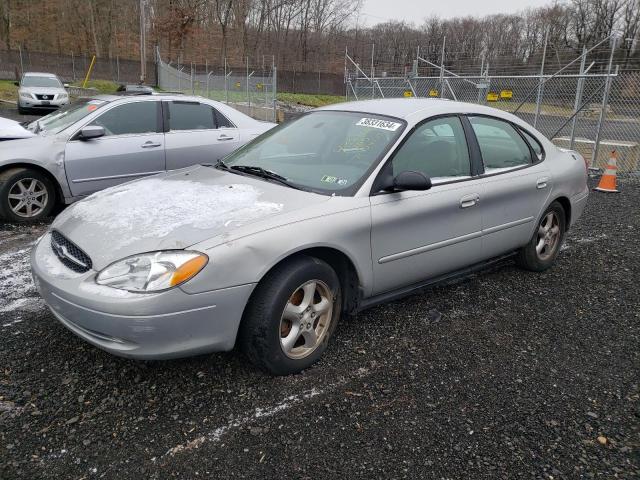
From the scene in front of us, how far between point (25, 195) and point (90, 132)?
101cm

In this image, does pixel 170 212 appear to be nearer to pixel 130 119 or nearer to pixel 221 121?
pixel 130 119

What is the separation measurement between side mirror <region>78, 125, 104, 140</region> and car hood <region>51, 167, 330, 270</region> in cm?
269

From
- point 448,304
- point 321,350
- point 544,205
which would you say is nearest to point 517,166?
point 544,205

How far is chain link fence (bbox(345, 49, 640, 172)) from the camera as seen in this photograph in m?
10.3

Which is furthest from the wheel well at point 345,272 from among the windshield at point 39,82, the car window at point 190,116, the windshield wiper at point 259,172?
the windshield at point 39,82

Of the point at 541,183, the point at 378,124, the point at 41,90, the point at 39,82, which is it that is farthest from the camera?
the point at 39,82

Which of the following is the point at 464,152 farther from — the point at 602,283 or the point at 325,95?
the point at 325,95

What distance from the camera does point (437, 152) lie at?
3.72m

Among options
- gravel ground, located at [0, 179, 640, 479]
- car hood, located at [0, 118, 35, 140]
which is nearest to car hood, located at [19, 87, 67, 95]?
car hood, located at [0, 118, 35, 140]

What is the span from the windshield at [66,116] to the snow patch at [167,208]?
3227mm

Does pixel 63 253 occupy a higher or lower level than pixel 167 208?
lower

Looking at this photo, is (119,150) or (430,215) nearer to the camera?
(430,215)

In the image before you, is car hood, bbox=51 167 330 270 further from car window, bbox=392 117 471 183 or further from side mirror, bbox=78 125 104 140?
side mirror, bbox=78 125 104 140

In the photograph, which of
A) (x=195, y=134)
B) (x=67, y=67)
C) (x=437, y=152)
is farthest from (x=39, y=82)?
(x=67, y=67)
